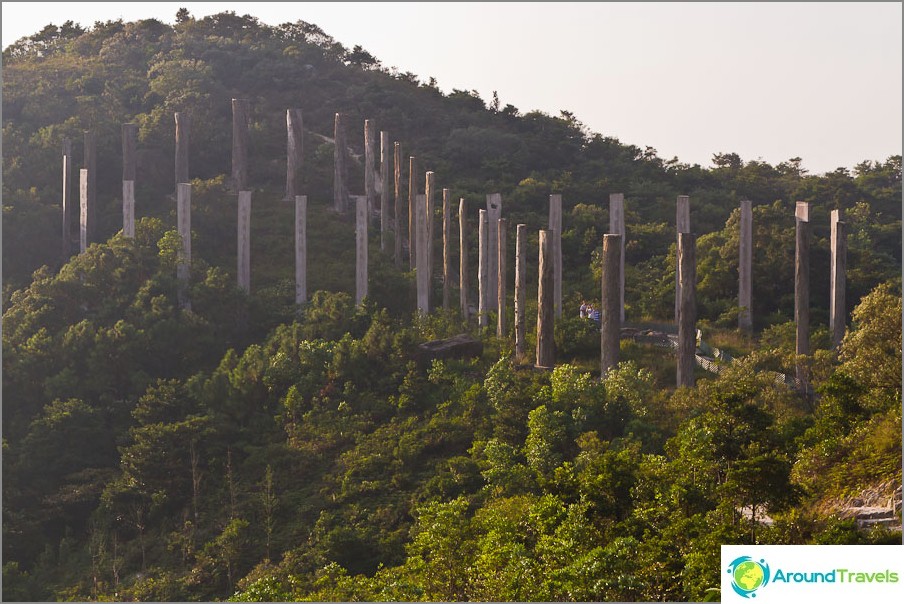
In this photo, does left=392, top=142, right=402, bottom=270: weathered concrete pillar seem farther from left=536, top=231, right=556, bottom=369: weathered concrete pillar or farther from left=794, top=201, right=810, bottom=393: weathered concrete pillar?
left=794, top=201, right=810, bottom=393: weathered concrete pillar

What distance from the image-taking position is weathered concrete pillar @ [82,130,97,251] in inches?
1245

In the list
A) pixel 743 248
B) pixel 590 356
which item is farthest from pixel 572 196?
pixel 590 356

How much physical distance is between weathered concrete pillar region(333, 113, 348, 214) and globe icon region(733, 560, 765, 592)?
74.4ft

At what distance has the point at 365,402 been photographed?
78.1ft

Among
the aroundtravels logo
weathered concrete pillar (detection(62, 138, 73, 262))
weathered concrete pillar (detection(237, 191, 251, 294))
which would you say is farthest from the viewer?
weathered concrete pillar (detection(62, 138, 73, 262))

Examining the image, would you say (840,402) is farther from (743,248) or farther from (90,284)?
(90,284)

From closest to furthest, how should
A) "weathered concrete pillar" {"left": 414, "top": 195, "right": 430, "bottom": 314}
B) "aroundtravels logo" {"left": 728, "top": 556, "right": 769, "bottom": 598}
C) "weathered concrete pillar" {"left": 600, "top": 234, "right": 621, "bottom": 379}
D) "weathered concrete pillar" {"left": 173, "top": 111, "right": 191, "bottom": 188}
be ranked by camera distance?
"aroundtravels logo" {"left": 728, "top": 556, "right": 769, "bottom": 598} < "weathered concrete pillar" {"left": 600, "top": 234, "right": 621, "bottom": 379} < "weathered concrete pillar" {"left": 414, "top": 195, "right": 430, "bottom": 314} < "weathered concrete pillar" {"left": 173, "top": 111, "right": 191, "bottom": 188}

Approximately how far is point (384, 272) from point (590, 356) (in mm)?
6603

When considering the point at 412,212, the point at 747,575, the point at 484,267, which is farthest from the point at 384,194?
the point at 747,575

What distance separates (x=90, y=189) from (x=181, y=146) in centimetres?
288

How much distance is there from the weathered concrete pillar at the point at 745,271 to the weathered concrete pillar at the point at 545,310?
603cm

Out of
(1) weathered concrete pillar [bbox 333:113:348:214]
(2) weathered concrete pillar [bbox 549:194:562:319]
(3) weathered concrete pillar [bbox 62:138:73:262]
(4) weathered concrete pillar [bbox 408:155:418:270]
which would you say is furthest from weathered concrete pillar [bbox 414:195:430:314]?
(3) weathered concrete pillar [bbox 62:138:73:262]

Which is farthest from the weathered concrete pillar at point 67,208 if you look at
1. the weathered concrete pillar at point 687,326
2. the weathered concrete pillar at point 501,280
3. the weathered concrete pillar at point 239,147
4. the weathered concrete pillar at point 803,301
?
the weathered concrete pillar at point 803,301

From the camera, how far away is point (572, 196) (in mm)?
40344
